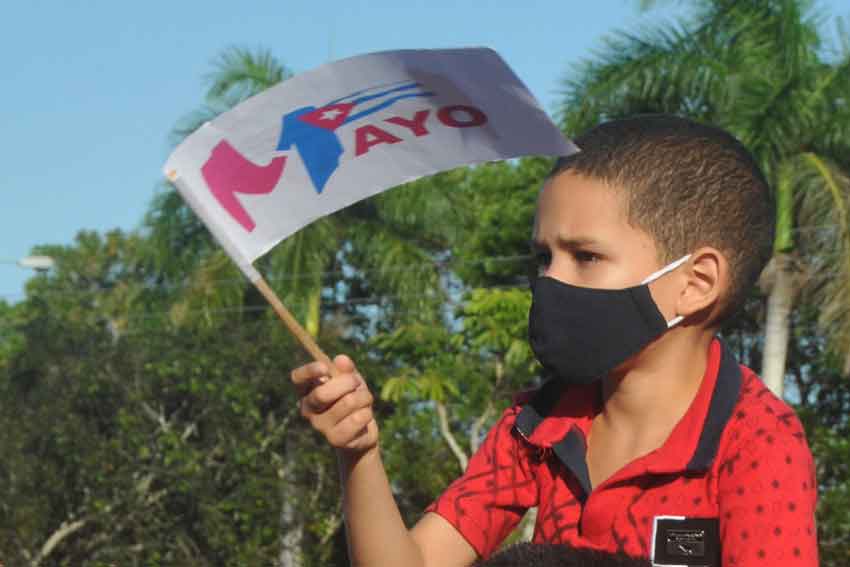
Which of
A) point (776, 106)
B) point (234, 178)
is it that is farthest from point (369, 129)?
point (776, 106)

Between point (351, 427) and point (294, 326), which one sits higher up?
point (294, 326)

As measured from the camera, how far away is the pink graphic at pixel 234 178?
2201mm

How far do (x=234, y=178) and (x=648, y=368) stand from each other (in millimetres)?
745

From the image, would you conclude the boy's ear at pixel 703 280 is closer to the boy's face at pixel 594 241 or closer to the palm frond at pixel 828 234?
the boy's face at pixel 594 241

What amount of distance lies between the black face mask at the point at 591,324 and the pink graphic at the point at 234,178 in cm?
48

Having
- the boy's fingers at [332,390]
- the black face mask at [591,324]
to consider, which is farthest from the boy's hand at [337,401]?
the black face mask at [591,324]

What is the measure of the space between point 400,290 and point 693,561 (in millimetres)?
14923

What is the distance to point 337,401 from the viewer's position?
2160mm

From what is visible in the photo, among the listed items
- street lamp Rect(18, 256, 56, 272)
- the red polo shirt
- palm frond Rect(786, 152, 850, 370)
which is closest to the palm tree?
palm frond Rect(786, 152, 850, 370)

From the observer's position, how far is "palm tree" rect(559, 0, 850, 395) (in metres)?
14.0

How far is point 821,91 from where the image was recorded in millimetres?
14258

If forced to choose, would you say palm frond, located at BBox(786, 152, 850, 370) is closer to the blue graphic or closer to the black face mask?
the black face mask

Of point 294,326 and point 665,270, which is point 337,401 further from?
point 665,270

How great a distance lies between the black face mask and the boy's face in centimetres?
2
